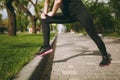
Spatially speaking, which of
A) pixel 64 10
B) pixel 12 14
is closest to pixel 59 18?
pixel 64 10

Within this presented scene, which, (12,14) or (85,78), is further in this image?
(12,14)

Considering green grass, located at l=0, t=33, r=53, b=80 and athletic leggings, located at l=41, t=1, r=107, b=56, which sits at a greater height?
athletic leggings, located at l=41, t=1, r=107, b=56

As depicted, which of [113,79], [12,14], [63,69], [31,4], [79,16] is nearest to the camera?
[113,79]

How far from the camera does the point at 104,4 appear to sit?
5188cm

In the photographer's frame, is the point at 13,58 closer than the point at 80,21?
No

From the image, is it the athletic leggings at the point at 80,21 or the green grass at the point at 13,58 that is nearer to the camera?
the green grass at the point at 13,58

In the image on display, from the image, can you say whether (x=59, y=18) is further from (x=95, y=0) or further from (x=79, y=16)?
(x=95, y=0)

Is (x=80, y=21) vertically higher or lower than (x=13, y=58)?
higher

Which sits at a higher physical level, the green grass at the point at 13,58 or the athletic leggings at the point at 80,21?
the athletic leggings at the point at 80,21

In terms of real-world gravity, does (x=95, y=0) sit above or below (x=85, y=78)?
above

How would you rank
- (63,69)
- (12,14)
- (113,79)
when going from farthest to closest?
(12,14) < (63,69) < (113,79)

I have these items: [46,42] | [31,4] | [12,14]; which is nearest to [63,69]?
[46,42]

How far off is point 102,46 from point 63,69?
3.32 ft

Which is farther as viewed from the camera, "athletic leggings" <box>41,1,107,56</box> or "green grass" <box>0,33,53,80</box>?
"athletic leggings" <box>41,1,107,56</box>
